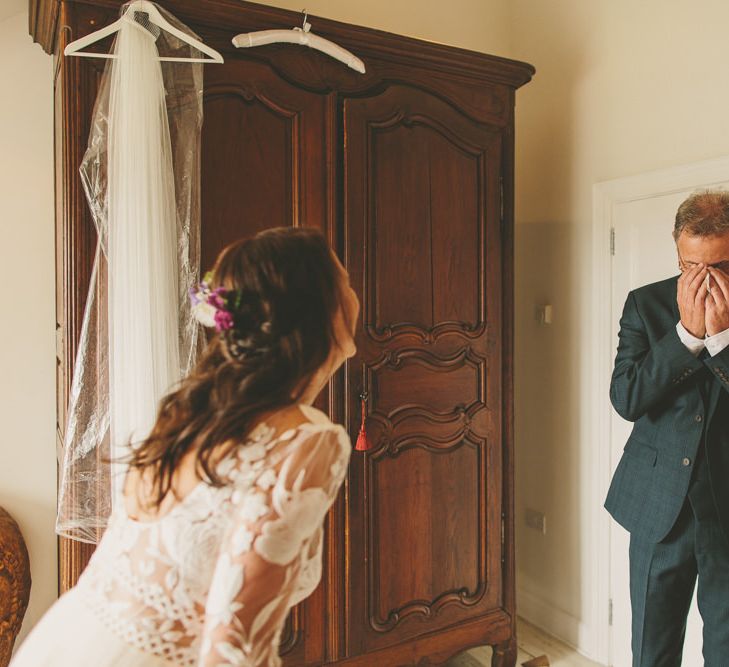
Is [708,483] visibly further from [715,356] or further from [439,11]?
[439,11]

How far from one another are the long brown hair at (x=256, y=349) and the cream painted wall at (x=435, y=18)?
6.61 ft

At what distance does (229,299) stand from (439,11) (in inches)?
98.2

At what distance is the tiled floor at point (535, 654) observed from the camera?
268 cm

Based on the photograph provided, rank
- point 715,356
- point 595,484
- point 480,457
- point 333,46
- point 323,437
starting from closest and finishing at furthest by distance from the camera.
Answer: point 323,437
point 715,356
point 333,46
point 480,457
point 595,484

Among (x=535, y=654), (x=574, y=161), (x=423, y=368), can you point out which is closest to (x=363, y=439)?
(x=423, y=368)

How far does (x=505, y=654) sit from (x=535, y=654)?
0.31 meters

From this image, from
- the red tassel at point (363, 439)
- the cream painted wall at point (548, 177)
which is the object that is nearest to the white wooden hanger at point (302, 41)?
the cream painted wall at point (548, 177)

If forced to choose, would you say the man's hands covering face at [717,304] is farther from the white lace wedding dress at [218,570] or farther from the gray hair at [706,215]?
the white lace wedding dress at [218,570]

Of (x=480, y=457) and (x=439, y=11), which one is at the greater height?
(x=439, y=11)

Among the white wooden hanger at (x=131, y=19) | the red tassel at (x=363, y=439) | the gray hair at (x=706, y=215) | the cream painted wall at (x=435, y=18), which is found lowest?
the red tassel at (x=363, y=439)

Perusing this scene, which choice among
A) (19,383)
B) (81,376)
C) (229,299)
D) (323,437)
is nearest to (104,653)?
(323,437)

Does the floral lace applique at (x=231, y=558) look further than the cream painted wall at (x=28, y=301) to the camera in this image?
No

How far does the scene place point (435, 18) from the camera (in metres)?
3.02

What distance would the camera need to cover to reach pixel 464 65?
231 centimetres
